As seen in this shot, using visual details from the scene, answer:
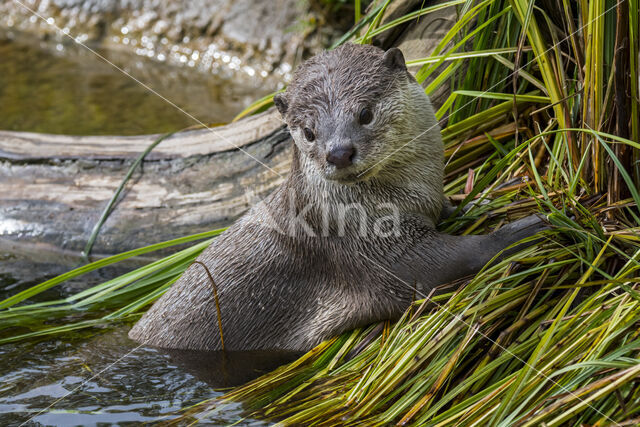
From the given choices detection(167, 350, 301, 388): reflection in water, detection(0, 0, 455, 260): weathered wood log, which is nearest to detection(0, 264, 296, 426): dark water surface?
detection(167, 350, 301, 388): reflection in water

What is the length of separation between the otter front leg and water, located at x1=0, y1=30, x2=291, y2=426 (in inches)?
28.3

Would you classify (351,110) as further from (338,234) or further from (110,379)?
(110,379)

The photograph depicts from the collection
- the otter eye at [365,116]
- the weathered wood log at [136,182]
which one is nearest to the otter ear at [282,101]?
the otter eye at [365,116]

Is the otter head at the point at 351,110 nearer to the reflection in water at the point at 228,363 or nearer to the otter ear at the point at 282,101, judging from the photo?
the otter ear at the point at 282,101

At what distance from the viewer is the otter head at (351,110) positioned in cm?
252

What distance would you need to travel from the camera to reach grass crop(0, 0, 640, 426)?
6.88 feet

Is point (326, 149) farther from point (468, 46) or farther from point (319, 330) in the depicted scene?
point (468, 46)

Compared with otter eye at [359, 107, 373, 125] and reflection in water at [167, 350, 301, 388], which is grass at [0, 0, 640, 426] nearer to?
reflection in water at [167, 350, 301, 388]

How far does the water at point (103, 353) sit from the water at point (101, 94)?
0.01 m

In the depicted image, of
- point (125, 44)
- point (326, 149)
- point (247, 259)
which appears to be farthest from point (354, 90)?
point (125, 44)

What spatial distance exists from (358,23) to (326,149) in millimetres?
1396

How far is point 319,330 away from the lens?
114 inches

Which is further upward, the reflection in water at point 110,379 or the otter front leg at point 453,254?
the otter front leg at point 453,254

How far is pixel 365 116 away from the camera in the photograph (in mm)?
2578
